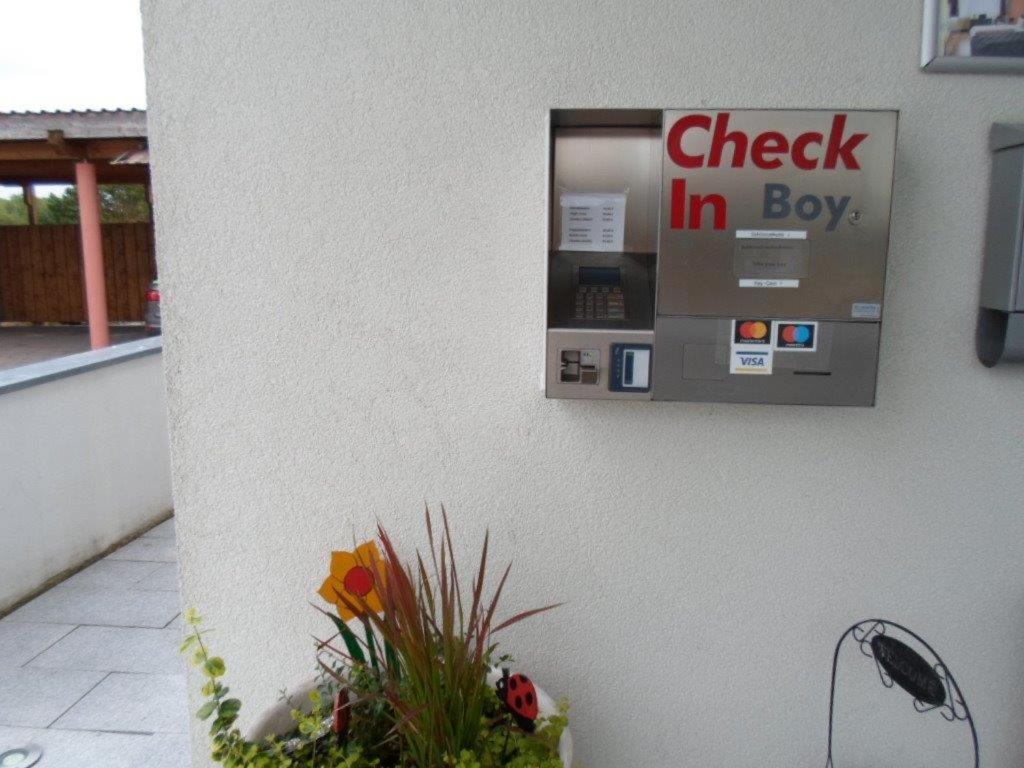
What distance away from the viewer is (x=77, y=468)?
151 inches

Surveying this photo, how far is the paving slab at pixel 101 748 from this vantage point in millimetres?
2393

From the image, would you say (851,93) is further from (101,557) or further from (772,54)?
(101,557)

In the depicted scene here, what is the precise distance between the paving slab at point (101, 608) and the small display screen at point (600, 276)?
8.79 ft

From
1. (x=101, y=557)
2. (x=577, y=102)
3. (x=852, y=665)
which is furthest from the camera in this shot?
(x=101, y=557)

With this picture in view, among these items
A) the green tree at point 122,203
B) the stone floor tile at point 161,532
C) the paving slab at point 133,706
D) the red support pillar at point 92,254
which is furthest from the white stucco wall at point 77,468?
the green tree at point 122,203

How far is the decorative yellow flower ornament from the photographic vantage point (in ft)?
5.33

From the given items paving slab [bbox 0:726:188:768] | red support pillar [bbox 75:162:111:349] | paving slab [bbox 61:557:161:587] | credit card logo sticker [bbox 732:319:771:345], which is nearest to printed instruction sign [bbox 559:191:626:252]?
credit card logo sticker [bbox 732:319:771:345]

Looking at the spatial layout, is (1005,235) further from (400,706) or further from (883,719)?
(400,706)

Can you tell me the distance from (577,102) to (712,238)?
437 mm

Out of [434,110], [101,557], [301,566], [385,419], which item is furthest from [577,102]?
[101,557]

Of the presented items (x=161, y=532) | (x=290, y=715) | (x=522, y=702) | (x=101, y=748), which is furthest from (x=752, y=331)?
(x=161, y=532)

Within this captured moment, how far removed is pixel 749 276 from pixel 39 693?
114 inches

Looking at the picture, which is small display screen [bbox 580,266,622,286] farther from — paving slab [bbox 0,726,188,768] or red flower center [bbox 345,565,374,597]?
paving slab [bbox 0,726,188,768]

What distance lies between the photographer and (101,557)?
4027mm
